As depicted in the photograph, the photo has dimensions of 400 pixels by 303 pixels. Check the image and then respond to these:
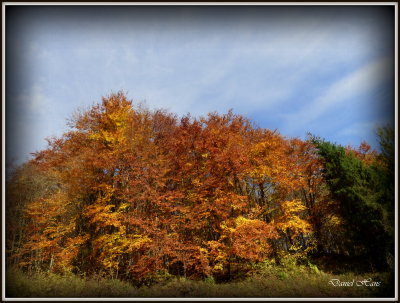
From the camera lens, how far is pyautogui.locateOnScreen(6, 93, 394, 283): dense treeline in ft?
43.5

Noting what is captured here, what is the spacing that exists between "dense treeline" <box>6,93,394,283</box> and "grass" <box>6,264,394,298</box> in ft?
4.89

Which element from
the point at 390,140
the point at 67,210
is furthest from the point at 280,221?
the point at 67,210

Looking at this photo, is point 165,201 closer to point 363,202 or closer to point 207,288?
point 207,288

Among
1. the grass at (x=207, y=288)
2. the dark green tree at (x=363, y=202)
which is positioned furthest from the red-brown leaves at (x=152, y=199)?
the dark green tree at (x=363, y=202)

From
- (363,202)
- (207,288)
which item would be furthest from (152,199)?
(363,202)

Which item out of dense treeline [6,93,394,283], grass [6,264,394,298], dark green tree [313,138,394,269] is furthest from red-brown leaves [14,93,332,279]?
dark green tree [313,138,394,269]

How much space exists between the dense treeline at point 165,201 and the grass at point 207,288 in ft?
4.89

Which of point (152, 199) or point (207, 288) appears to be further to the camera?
point (152, 199)

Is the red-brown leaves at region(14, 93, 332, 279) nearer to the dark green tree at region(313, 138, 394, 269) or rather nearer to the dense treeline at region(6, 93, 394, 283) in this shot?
the dense treeline at region(6, 93, 394, 283)

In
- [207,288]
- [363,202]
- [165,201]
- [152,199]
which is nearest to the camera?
[207,288]

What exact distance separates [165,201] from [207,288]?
5.85 metres

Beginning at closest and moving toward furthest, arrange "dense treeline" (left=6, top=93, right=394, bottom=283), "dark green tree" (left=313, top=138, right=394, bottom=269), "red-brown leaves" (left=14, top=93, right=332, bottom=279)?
"dark green tree" (left=313, top=138, right=394, bottom=269) → "dense treeline" (left=6, top=93, right=394, bottom=283) → "red-brown leaves" (left=14, top=93, right=332, bottom=279)

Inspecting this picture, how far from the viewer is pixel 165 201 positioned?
15.3 meters

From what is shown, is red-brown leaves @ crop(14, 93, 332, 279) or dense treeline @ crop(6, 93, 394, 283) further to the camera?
red-brown leaves @ crop(14, 93, 332, 279)
